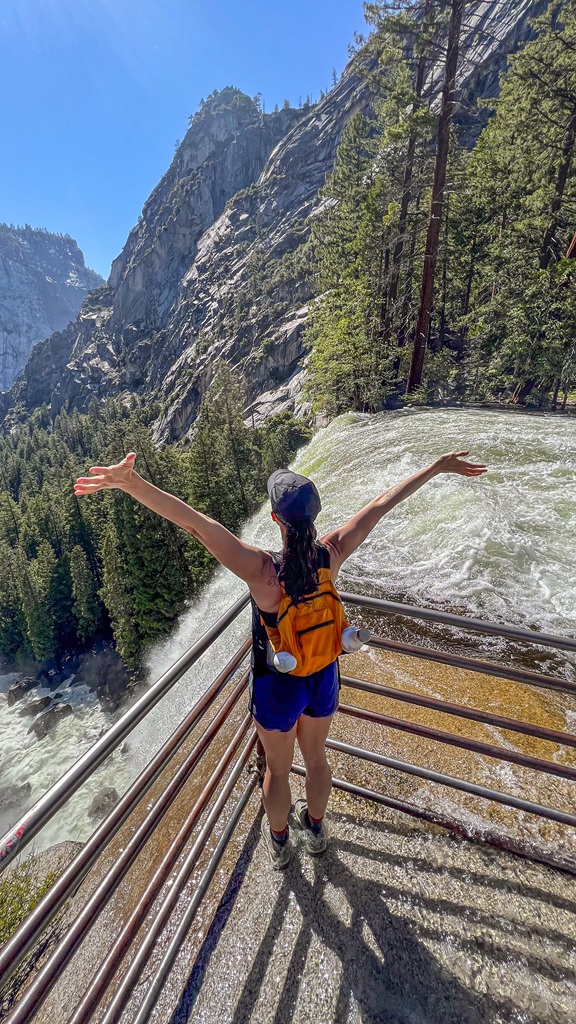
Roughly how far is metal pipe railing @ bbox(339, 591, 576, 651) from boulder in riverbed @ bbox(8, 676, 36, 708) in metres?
35.0

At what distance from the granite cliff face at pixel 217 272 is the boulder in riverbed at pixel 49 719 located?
37.3 m

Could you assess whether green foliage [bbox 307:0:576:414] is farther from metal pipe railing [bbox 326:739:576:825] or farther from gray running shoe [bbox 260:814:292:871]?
gray running shoe [bbox 260:814:292:871]

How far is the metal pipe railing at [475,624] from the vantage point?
Answer: 6.63 ft

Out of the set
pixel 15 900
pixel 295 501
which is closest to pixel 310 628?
pixel 295 501

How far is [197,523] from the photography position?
1872mm

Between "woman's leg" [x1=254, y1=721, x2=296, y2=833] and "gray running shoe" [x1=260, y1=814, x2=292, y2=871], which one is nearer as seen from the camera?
"woman's leg" [x1=254, y1=721, x2=296, y2=833]

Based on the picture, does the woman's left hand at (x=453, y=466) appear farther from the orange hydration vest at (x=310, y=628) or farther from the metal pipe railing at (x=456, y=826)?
the metal pipe railing at (x=456, y=826)

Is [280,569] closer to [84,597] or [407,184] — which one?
[407,184]

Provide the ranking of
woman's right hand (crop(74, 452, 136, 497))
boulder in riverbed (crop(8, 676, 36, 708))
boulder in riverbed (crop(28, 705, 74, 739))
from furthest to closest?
boulder in riverbed (crop(8, 676, 36, 708)), boulder in riverbed (crop(28, 705, 74, 739)), woman's right hand (crop(74, 452, 136, 497))

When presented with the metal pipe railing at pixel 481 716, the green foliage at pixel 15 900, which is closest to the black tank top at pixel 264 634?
the metal pipe railing at pixel 481 716

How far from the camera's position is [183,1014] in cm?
194

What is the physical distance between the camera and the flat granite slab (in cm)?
189

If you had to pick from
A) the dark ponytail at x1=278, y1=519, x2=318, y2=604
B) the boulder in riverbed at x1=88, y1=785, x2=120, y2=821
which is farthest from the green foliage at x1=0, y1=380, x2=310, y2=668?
the dark ponytail at x1=278, y1=519, x2=318, y2=604

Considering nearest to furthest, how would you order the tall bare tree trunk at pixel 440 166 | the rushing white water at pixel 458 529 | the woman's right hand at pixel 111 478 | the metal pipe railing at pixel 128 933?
the metal pipe railing at pixel 128 933
the woman's right hand at pixel 111 478
the rushing white water at pixel 458 529
the tall bare tree trunk at pixel 440 166
